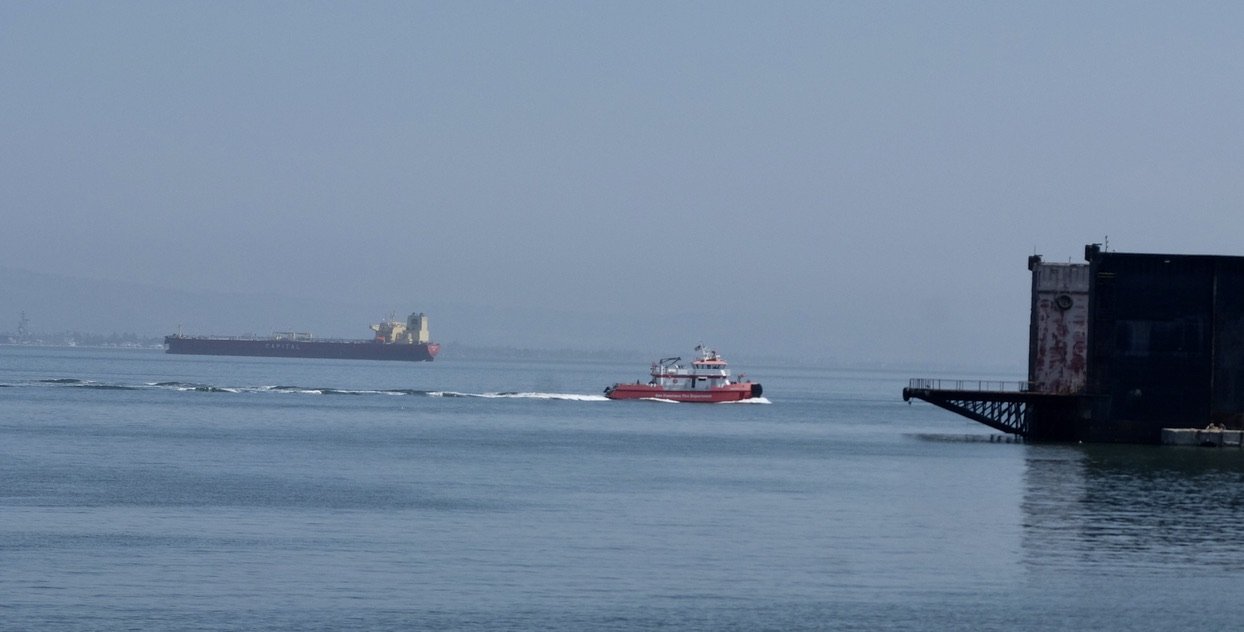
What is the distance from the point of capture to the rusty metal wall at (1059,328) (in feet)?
237

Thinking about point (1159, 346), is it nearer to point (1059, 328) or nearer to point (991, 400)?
point (1059, 328)

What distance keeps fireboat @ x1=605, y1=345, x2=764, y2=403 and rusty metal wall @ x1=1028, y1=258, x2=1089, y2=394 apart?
47.5 m

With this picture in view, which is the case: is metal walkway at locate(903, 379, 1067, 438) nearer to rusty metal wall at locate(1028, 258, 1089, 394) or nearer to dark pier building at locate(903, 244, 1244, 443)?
rusty metal wall at locate(1028, 258, 1089, 394)

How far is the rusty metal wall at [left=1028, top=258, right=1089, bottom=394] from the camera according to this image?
72375mm

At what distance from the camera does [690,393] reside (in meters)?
121

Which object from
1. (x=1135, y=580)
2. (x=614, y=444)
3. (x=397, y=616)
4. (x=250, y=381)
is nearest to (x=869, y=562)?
(x=1135, y=580)

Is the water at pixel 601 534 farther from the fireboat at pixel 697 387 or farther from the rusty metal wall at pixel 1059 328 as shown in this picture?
the fireboat at pixel 697 387

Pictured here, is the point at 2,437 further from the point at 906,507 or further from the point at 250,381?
the point at 250,381

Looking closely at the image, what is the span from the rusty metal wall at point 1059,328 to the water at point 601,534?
9.11 feet

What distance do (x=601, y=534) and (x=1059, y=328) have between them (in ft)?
128

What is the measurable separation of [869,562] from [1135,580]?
4894 mm

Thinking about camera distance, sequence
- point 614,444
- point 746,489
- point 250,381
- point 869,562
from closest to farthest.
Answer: point 869,562
point 746,489
point 614,444
point 250,381

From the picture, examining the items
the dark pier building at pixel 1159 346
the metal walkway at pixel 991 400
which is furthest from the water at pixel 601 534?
the metal walkway at pixel 991 400

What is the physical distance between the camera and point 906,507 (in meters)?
46.3
